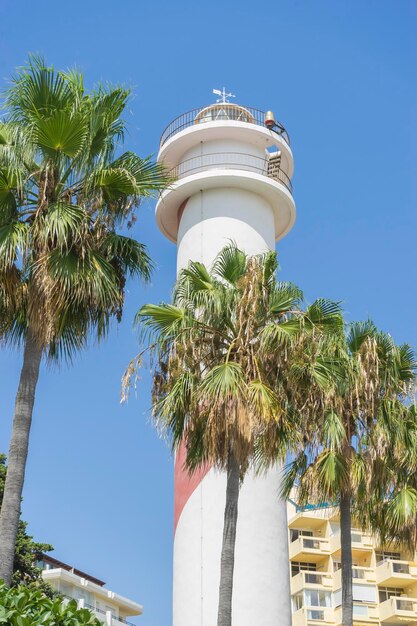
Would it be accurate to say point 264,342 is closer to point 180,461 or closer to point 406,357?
point 406,357

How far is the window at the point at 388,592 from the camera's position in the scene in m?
57.4

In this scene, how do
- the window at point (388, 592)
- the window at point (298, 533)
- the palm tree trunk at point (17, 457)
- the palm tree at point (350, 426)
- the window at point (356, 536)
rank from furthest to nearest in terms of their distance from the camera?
1. the window at point (298, 533)
2. the window at point (356, 536)
3. the window at point (388, 592)
4. the palm tree at point (350, 426)
5. the palm tree trunk at point (17, 457)

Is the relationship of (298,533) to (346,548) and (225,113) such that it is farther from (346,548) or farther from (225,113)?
(346,548)

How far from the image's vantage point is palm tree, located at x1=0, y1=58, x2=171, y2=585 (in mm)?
17516

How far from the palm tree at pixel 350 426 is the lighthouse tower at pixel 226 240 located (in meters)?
4.55

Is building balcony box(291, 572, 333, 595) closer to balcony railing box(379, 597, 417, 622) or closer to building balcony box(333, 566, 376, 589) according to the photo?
building balcony box(333, 566, 376, 589)

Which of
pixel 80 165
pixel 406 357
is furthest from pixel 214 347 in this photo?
A: pixel 406 357

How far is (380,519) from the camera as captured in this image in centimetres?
2417

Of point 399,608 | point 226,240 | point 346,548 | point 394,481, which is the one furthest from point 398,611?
point 346,548

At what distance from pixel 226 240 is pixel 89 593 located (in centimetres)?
3784

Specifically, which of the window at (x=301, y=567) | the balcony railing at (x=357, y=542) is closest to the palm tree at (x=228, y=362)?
the balcony railing at (x=357, y=542)

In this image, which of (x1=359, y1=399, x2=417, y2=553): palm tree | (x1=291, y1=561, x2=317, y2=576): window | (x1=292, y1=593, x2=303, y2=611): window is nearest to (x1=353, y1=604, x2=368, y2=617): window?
(x1=292, y1=593, x2=303, y2=611): window

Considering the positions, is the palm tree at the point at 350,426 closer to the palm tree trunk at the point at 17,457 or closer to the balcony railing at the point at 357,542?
the palm tree trunk at the point at 17,457

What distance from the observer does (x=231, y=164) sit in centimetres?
3625
